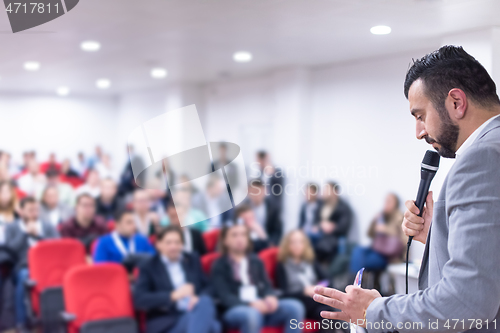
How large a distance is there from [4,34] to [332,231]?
3631 mm

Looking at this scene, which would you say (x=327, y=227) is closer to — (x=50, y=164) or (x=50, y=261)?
(x=50, y=261)

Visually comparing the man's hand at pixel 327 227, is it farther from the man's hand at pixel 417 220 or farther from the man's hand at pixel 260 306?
the man's hand at pixel 417 220

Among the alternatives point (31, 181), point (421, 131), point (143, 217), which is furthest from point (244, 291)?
point (31, 181)

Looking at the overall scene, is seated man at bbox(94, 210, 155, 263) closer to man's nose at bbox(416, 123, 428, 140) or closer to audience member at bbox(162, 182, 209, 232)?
audience member at bbox(162, 182, 209, 232)

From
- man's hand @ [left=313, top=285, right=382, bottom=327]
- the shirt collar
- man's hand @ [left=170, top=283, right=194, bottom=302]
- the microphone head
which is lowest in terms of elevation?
man's hand @ [left=170, top=283, right=194, bottom=302]

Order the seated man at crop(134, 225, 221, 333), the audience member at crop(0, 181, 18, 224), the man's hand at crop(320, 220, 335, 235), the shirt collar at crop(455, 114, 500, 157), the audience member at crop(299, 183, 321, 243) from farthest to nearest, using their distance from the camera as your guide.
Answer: the audience member at crop(299, 183, 321, 243)
the man's hand at crop(320, 220, 335, 235)
the audience member at crop(0, 181, 18, 224)
the seated man at crop(134, 225, 221, 333)
the shirt collar at crop(455, 114, 500, 157)

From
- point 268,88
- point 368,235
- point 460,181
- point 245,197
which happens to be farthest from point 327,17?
point 268,88

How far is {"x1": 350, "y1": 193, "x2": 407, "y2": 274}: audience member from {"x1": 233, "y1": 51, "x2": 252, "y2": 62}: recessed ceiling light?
1663 mm

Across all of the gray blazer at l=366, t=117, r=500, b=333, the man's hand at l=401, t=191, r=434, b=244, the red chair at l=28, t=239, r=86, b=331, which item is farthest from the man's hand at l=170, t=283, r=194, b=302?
the gray blazer at l=366, t=117, r=500, b=333

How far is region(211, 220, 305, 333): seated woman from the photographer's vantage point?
10.9 feet

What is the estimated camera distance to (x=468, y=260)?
0.92 metres

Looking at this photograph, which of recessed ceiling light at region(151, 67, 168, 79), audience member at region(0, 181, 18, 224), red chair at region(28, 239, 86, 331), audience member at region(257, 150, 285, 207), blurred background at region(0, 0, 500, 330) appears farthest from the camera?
recessed ceiling light at region(151, 67, 168, 79)

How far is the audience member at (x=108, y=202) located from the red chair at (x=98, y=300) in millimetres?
1794

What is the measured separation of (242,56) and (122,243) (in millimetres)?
1912
